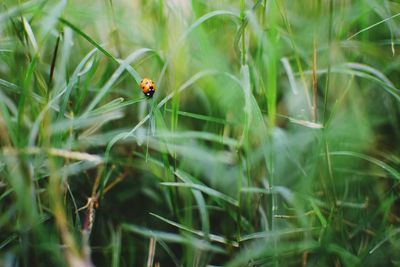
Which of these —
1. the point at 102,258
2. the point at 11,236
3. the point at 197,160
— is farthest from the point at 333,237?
the point at 11,236

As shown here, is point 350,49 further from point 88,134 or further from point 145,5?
point 88,134

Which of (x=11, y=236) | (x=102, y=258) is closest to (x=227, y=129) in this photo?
(x=102, y=258)

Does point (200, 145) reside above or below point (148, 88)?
below

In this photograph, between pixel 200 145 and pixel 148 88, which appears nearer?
pixel 148 88

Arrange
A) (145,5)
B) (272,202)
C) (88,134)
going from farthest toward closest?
(145,5) < (88,134) < (272,202)

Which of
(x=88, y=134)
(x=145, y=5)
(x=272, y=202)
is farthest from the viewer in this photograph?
(x=145, y=5)

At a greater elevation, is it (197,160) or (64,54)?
(64,54)

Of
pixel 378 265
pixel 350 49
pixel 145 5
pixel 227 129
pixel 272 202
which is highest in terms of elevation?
pixel 145 5

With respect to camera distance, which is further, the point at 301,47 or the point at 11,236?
the point at 301,47
